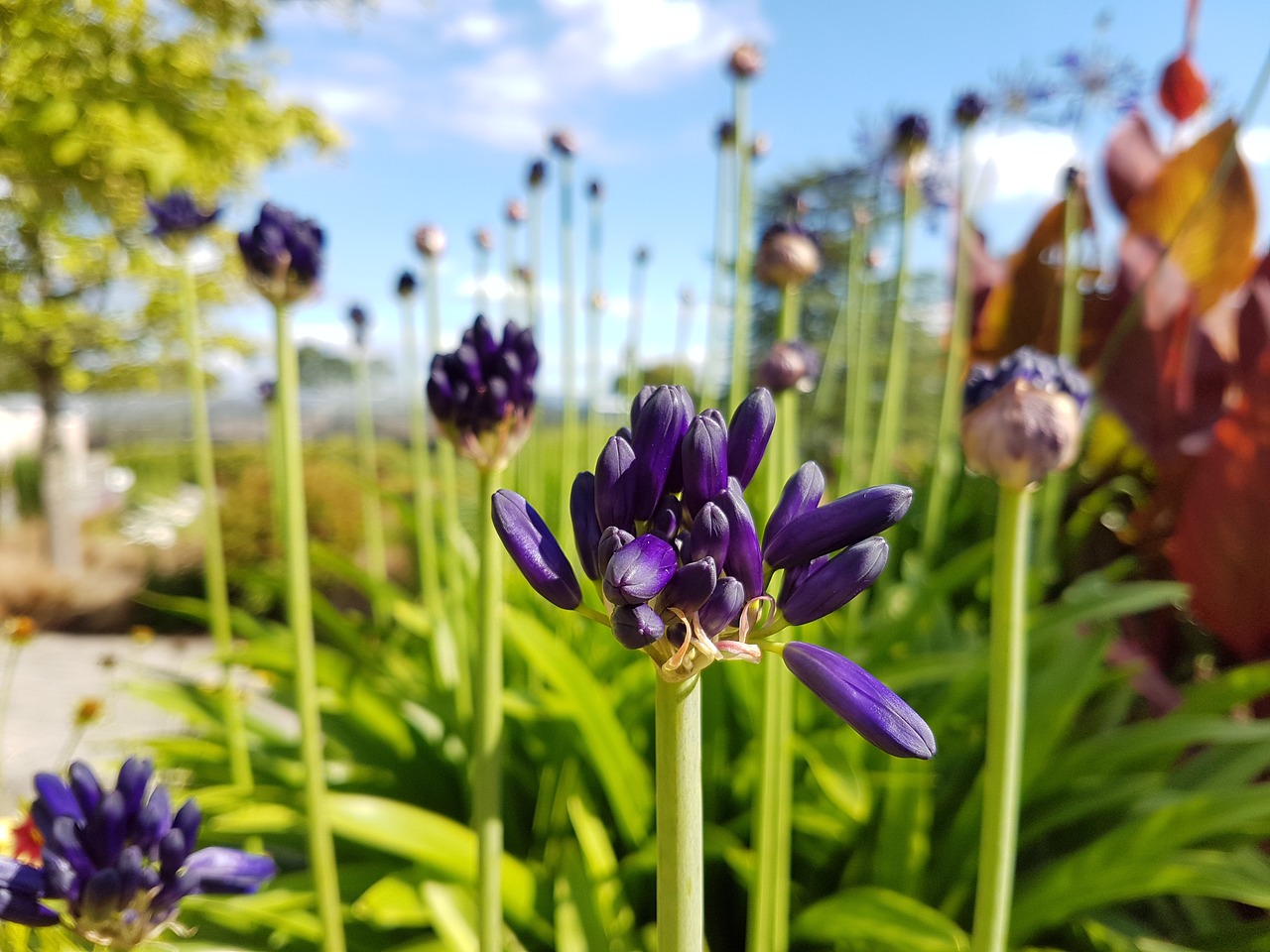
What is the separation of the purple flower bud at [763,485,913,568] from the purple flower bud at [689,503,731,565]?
5cm

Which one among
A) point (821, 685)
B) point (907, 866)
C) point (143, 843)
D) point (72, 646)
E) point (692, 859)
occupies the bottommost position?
point (72, 646)

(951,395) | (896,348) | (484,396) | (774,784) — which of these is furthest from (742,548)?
(951,395)

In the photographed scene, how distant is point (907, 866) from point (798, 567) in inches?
53.6

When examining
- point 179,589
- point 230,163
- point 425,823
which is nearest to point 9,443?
point 179,589

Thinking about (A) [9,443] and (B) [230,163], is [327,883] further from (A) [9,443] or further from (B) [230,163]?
(A) [9,443]

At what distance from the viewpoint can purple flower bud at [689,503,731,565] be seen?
1.34 feet

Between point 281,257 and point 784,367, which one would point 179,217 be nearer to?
point 281,257

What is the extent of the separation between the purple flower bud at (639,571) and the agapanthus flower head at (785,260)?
106cm

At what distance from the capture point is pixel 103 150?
5.09 metres

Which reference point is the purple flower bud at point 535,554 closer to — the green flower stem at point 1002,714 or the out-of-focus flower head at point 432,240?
the green flower stem at point 1002,714

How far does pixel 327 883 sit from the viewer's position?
1.06 m

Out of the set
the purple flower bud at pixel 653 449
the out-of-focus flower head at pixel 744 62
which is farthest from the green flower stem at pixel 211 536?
the purple flower bud at pixel 653 449

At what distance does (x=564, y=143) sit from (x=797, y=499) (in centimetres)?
258

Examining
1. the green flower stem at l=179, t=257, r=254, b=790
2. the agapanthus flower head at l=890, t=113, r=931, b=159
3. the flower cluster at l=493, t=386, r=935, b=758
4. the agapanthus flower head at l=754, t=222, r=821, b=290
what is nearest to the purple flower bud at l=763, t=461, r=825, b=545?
the flower cluster at l=493, t=386, r=935, b=758
